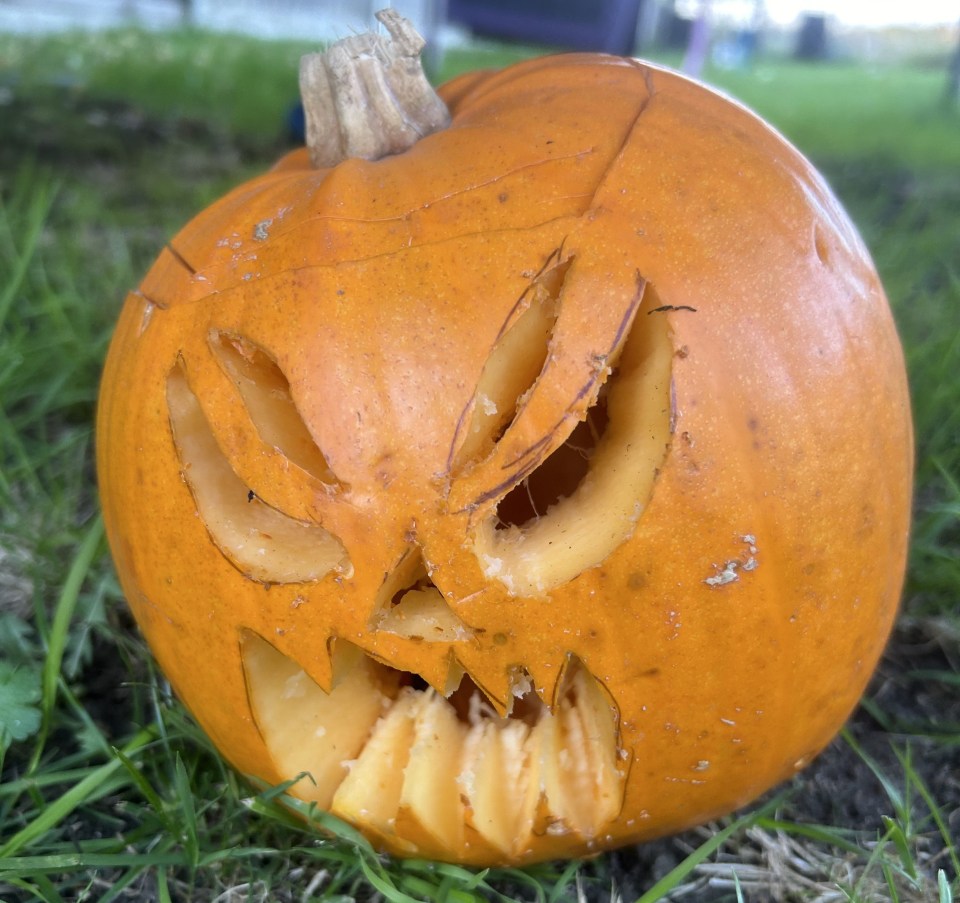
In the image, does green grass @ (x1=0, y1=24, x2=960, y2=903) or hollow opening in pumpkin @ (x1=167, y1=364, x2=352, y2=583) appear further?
green grass @ (x1=0, y1=24, x2=960, y2=903)

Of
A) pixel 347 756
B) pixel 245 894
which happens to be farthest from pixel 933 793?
pixel 245 894

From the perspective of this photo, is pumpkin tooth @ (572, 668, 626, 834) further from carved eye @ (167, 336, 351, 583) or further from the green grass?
carved eye @ (167, 336, 351, 583)

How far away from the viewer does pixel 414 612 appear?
2.88ft

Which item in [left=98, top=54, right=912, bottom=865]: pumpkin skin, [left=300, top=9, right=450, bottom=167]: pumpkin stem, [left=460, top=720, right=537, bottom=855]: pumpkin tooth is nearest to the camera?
[left=98, top=54, right=912, bottom=865]: pumpkin skin

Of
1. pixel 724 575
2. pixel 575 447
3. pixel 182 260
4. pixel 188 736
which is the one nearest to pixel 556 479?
pixel 575 447

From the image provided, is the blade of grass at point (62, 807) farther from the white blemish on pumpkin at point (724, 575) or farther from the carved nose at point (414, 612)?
the white blemish on pumpkin at point (724, 575)

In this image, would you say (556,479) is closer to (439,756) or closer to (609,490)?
(609,490)

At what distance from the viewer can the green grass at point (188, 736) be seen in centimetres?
100

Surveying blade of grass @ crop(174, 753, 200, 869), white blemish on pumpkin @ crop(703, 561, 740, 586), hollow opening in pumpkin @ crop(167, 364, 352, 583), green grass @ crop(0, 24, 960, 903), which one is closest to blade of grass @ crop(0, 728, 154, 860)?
green grass @ crop(0, 24, 960, 903)

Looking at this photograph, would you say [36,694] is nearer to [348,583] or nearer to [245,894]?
[245,894]

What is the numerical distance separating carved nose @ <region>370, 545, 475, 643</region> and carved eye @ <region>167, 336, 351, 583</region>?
0.18ft

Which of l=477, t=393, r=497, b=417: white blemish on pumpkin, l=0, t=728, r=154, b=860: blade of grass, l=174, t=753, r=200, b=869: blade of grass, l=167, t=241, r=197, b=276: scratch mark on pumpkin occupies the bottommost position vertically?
l=0, t=728, r=154, b=860: blade of grass

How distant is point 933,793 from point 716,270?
2.59ft

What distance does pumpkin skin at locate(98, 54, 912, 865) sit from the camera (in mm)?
818
